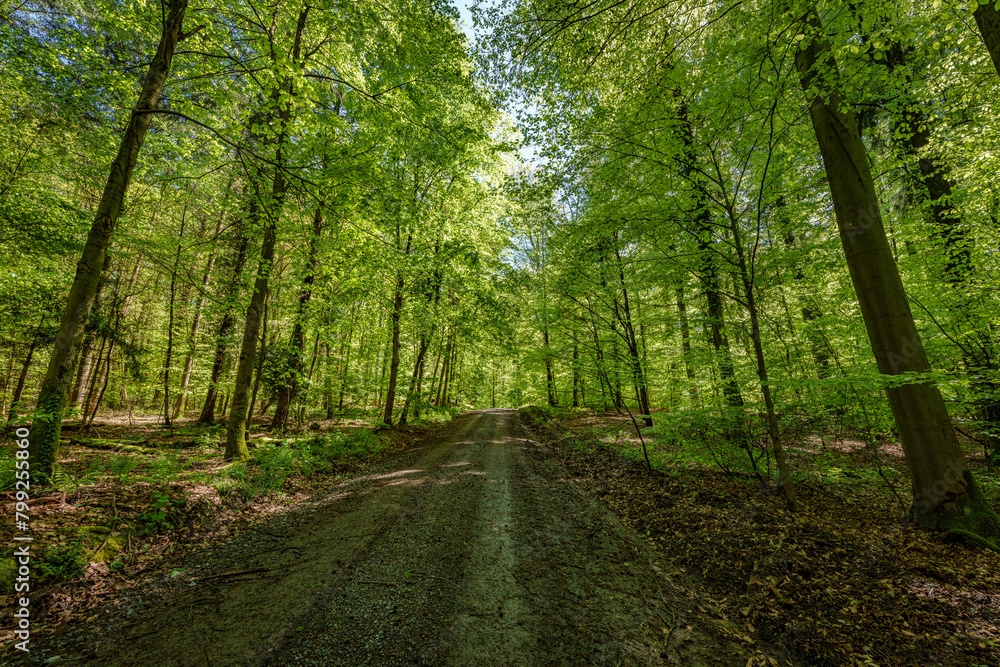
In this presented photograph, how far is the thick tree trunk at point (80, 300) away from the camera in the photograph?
4.42 meters

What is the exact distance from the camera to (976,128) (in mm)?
6750

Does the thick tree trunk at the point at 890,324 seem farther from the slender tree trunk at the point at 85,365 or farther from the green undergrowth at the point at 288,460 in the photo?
the slender tree trunk at the point at 85,365

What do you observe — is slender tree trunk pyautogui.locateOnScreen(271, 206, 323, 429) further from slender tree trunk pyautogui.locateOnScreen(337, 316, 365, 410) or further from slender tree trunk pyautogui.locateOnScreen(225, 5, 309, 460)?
slender tree trunk pyautogui.locateOnScreen(225, 5, 309, 460)

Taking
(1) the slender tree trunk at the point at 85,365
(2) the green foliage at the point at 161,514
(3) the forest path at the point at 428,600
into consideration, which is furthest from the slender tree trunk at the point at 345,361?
(3) the forest path at the point at 428,600

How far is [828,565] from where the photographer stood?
11.7ft

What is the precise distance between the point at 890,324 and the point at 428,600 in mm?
6657

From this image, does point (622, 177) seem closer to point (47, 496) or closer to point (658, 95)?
point (658, 95)

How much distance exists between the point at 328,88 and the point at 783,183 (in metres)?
11.7

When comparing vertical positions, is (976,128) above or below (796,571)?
above

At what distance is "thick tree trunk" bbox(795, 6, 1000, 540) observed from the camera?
402 cm

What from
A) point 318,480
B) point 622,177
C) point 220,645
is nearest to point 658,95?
point 622,177

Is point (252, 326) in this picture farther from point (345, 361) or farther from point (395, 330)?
point (345, 361)

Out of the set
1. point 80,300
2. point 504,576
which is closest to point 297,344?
point 80,300

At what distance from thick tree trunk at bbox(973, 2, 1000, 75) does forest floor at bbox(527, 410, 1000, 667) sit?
16.3 ft
